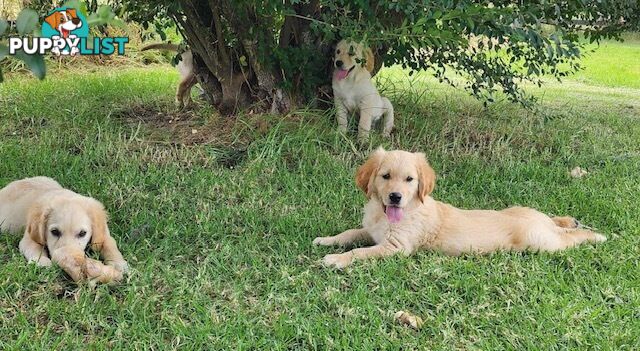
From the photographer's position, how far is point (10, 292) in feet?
8.96

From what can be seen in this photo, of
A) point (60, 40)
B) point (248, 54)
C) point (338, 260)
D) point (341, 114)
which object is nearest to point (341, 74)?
point (341, 114)

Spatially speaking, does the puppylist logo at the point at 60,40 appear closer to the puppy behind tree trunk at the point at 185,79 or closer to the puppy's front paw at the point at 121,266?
the puppy's front paw at the point at 121,266

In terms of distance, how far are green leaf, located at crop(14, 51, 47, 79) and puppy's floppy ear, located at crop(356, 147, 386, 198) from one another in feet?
8.37

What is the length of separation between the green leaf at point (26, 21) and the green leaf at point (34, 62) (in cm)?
4

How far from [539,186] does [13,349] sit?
357 centimetres

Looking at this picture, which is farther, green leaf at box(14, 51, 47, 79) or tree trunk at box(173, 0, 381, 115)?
tree trunk at box(173, 0, 381, 115)

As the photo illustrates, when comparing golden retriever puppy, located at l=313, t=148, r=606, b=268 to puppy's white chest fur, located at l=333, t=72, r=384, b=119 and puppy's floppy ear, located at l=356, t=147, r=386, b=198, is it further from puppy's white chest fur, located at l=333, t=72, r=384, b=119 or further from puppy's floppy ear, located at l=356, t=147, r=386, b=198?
puppy's white chest fur, located at l=333, t=72, r=384, b=119

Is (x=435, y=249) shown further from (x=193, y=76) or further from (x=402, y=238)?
(x=193, y=76)

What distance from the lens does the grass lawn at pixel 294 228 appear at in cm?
255

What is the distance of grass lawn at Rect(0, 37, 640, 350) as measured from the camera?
255 centimetres

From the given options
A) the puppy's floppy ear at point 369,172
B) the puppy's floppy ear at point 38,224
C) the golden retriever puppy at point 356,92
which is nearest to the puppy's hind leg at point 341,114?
the golden retriever puppy at point 356,92

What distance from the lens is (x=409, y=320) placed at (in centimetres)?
262

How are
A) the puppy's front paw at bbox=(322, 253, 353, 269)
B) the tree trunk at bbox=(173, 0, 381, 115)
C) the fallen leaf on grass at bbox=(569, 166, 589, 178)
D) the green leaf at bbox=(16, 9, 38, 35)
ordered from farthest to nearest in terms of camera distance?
1. the tree trunk at bbox=(173, 0, 381, 115)
2. the fallen leaf on grass at bbox=(569, 166, 589, 178)
3. the puppy's front paw at bbox=(322, 253, 353, 269)
4. the green leaf at bbox=(16, 9, 38, 35)

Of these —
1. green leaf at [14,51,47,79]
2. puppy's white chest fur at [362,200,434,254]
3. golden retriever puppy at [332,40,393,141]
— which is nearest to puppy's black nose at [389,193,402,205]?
puppy's white chest fur at [362,200,434,254]
